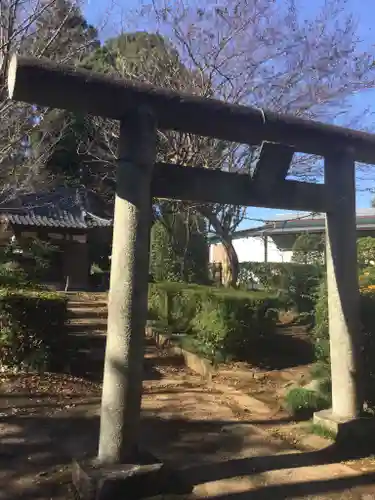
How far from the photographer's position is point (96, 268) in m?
22.6

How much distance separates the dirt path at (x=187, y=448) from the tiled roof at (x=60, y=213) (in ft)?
45.0

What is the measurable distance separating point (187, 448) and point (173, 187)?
2678mm

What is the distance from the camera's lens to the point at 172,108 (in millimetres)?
4172

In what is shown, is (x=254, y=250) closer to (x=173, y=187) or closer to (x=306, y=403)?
(x=306, y=403)

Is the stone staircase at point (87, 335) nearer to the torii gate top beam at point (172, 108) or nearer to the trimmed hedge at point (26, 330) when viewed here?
the trimmed hedge at point (26, 330)

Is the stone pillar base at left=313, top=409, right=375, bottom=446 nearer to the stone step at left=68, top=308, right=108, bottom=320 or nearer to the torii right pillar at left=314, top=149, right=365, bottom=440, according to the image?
the torii right pillar at left=314, top=149, right=365, bottom=440

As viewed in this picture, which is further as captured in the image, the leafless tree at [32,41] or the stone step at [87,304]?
the stone step at [87,304]

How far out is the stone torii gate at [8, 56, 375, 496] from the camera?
3.84 meters

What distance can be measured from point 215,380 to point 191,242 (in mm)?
8250

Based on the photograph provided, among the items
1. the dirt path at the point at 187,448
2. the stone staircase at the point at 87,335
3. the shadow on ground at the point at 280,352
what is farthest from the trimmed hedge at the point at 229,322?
the stone staircase at the point at 87,335

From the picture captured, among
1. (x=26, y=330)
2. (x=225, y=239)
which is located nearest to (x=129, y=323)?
(x=26, y=330)

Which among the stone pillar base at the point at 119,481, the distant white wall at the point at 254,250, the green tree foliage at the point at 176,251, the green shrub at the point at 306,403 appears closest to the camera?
the stone pillar base at the point at 119,481

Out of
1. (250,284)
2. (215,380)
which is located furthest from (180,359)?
(250,284)

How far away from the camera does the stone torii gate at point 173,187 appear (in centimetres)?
384
